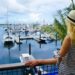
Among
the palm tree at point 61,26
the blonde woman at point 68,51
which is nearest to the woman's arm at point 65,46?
the blonde woman at point 68,51

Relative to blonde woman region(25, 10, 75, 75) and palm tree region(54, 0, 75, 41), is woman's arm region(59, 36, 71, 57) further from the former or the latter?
palm tree region(54, 0, 75, 41)

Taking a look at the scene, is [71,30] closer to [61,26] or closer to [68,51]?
[68,51]

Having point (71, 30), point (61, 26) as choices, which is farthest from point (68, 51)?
point (61, 26)

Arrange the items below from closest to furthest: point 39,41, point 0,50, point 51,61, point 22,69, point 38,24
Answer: point 51,61 < point 22,69 < point 0,50 < point 39,41 < point 38,24

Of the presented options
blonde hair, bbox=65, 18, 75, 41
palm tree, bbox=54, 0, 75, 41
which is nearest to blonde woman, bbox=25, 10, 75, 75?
blonde hair, bbox=65, 18, 75, 41

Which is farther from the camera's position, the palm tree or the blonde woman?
the palm tree

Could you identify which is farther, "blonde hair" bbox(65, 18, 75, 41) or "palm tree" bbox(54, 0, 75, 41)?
"palm tree" bbox(54, 0, 75, 41)

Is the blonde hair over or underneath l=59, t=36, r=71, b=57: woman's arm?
over

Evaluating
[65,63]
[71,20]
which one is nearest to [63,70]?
[65,63]

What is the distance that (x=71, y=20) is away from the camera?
257cm

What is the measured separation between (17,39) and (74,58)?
5833 centimetres

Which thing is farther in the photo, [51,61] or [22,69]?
[22,69]

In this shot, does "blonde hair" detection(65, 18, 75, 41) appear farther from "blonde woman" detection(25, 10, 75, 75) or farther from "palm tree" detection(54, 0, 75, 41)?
"palm tree" detection(54, 0, 75, 41)

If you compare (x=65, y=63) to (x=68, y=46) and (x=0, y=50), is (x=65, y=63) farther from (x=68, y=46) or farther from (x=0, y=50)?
(x=0, y=50)
